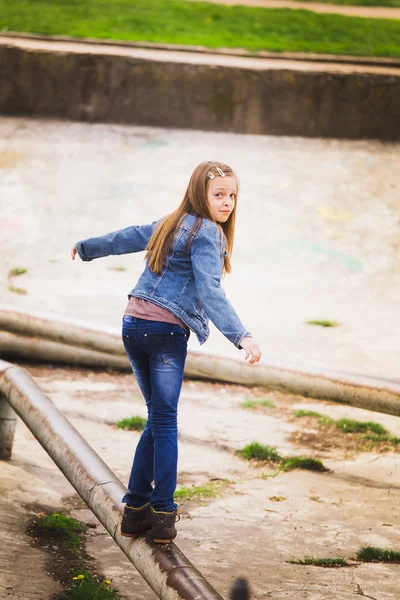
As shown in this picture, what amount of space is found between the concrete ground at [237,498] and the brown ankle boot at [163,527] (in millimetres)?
643

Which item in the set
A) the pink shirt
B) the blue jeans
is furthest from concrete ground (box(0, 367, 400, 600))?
the pink shirt

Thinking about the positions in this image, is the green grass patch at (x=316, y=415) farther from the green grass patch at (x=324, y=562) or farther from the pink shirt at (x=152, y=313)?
the pink shirt at (x=152, y=313)

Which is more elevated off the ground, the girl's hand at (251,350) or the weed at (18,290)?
the girl's hand at (251,350)

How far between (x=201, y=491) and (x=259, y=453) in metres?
0.68

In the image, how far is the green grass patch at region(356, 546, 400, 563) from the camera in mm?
3998

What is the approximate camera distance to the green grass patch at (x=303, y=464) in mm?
5285

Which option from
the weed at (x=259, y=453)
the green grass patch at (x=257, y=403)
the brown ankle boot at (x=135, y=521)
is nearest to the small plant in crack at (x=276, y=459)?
the weed at (x=259, y=453)

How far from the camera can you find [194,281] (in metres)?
3.22

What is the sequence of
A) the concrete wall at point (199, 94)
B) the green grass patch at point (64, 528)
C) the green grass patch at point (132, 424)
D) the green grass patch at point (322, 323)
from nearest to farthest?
the green grass patch at point (64, 528), the green grass patch at point (132, 424), the green grass patch at point (322, 323), the concrete wall at point (199, 94)

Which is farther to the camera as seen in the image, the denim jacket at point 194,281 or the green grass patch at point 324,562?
the green grass patch at point 324,562

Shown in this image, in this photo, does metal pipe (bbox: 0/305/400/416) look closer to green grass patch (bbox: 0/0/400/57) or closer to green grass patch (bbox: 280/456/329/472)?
green grass patch (bbox: 280/456/329/472)

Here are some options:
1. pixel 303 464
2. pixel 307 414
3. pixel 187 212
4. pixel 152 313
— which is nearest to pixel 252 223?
pixel 307 414

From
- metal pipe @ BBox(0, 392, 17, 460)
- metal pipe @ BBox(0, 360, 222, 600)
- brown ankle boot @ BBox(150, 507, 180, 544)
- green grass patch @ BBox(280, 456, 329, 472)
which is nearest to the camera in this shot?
metal pipe @ BBox(0, 360, 222, 600)

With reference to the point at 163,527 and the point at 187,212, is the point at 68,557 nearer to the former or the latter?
the point at 163,527
